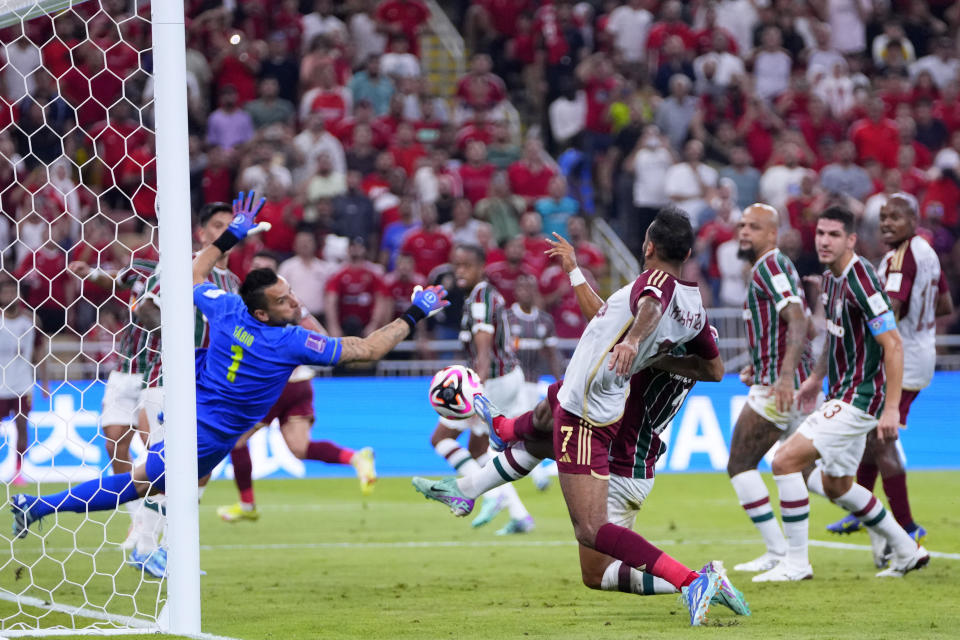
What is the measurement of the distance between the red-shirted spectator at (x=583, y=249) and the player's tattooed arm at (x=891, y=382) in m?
9.87

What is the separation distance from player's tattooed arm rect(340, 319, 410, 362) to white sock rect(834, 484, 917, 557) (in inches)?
122

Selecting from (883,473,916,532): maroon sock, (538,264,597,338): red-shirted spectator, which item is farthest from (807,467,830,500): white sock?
(538,264,597,338): red-shirted spectator

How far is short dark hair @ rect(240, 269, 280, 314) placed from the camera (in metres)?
7.81

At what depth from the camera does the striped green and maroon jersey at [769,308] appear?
9023mm

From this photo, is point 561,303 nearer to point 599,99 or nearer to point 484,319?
point 599,99

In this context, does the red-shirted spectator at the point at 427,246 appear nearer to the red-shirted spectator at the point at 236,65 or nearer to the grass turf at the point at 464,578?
the red-shirted spectator at the point at 236,65

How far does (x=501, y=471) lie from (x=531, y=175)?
12.7 meters

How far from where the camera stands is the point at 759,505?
905 cm

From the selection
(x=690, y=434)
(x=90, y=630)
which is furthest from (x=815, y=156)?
(x=90, y=630)

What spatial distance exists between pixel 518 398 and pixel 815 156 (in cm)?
972

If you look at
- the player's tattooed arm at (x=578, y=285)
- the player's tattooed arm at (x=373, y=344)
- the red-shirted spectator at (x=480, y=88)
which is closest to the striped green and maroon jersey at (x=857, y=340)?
the player's tattooed arm at (x=578, y=285)

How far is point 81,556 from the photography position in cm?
988

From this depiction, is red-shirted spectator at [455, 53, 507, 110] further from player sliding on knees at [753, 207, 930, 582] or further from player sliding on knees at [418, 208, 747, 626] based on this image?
player sliding on knees at [418, 208, 747, 626]

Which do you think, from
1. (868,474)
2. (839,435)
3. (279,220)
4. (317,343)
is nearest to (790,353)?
(839,435)
